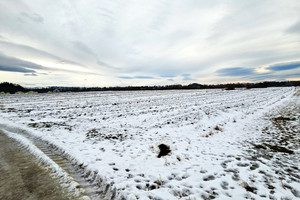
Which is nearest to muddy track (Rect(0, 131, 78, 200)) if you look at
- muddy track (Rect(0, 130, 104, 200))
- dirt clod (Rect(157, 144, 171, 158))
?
muddy track (Rect(0, 130, 104, 200))

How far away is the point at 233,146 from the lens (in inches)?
249

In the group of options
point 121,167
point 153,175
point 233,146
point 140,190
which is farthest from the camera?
point 233,146

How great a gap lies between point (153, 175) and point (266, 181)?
3306 millimetres

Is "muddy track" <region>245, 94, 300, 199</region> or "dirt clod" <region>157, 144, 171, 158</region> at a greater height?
"muddy track" <region>245, 94, 300, 199</region>

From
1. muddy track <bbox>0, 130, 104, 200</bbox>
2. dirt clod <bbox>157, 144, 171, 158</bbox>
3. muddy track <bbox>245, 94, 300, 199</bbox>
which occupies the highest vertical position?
muddy track <bbox>0, 130, 104, 200</bbox>

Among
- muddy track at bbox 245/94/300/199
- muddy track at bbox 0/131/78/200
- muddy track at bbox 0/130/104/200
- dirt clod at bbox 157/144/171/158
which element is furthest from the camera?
dirt clod at bbox 157/144/171/158

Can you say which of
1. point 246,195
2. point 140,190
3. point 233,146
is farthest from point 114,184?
point 233,146

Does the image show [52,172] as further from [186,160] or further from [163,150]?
[186,160]

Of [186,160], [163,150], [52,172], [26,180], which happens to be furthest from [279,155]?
[26,180]

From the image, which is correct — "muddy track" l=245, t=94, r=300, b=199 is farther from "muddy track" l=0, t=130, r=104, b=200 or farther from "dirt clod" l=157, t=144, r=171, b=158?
"muddy track" l=0, t=130, r=104, b=200

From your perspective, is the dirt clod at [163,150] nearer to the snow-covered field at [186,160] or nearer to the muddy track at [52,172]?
the snow-covered field at [186,160]

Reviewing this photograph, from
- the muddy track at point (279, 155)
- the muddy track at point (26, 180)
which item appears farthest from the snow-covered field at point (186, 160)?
the muddy track at point (26, 180)

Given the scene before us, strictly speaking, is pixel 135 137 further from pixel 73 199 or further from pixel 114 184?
pixel 73 199

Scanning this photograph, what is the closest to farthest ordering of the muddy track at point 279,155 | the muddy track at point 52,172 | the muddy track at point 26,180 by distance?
the muddy track at point 26,180
the muddy track at point 52,172
the muddy track at point 279,155
